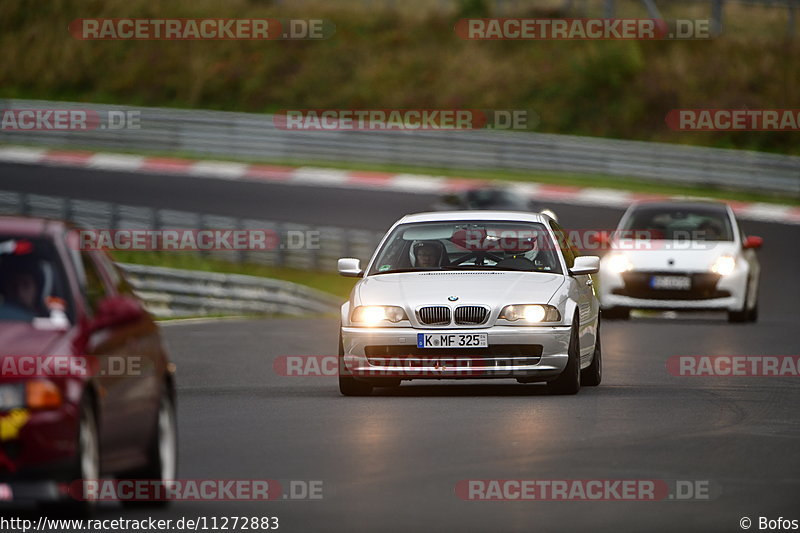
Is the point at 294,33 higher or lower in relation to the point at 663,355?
higher

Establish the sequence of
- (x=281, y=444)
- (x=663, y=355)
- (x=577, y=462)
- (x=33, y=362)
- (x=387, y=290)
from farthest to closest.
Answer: (x=663, y=355)
(x=387, y=290)
(x=281, y=444)
(x=577, y=462)
(x=33, y=362)

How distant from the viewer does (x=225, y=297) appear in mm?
30812

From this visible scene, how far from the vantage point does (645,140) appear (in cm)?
5269

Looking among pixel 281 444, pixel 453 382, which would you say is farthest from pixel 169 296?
pixel 281 444

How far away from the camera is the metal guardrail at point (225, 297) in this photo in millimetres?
30494

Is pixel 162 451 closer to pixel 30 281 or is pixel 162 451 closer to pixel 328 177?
pixel 30 281

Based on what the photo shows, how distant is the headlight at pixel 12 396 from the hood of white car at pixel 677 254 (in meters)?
16.8

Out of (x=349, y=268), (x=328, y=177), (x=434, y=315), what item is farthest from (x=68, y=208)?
(x=434, y=315)

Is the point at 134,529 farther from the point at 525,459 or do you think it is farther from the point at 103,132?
the point at 103,132

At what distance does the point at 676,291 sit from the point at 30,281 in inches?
634

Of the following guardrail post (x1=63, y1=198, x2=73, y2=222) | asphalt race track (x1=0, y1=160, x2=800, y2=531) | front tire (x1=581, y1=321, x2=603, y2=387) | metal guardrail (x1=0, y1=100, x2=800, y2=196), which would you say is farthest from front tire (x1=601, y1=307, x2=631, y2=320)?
metal guardrail (x1=0, y1=100, x2=800, y2=196)

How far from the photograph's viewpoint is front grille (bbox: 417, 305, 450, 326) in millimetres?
14344

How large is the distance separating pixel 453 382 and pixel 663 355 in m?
3.75

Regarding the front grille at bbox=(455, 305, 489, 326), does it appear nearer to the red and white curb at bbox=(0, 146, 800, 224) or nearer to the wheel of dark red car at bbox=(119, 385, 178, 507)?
the wheel of dark red car at bbox=(119, 385, 178, 507)
